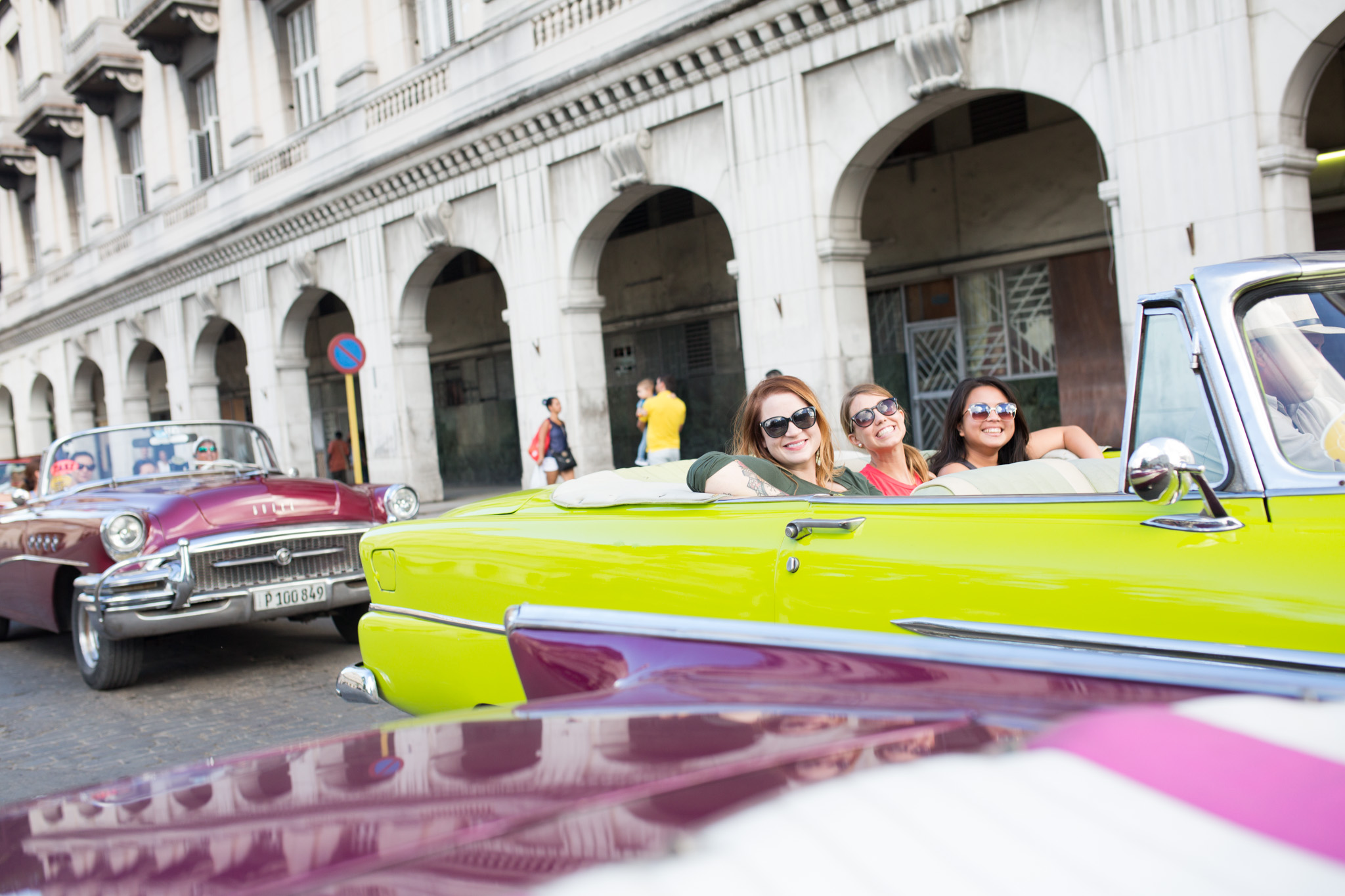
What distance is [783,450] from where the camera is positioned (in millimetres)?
3328

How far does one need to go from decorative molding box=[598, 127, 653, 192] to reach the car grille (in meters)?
7.15

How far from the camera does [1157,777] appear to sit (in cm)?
115

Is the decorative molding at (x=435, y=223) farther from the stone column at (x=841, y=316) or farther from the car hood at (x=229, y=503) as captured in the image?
the car hood at (x=229, y=503)

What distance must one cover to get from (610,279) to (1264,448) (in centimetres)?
1663

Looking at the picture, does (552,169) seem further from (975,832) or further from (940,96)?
(975,832)

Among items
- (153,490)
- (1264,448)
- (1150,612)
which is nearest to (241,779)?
(1150,612)

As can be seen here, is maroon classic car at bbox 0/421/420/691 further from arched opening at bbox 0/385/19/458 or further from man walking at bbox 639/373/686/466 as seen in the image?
arched opening at bbox 0/385/19/458

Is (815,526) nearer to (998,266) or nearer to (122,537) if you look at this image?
(122,537)

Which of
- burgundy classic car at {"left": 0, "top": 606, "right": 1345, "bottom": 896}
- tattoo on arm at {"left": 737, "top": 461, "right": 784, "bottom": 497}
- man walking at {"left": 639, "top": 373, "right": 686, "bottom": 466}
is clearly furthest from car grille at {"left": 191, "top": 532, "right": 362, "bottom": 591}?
man walking at {"left": 639, "top": 373, "right": 686, "bottom": 466}

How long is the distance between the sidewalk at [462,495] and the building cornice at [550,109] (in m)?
4.85

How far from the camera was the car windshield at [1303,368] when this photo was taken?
6.32 ft

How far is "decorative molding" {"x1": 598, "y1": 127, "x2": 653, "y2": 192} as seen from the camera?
1226cm

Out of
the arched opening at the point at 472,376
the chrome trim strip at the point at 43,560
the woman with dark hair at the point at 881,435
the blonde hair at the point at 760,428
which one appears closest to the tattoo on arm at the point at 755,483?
the blonde hair at the point at 760,428

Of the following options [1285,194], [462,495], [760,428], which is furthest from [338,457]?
[760,428]
